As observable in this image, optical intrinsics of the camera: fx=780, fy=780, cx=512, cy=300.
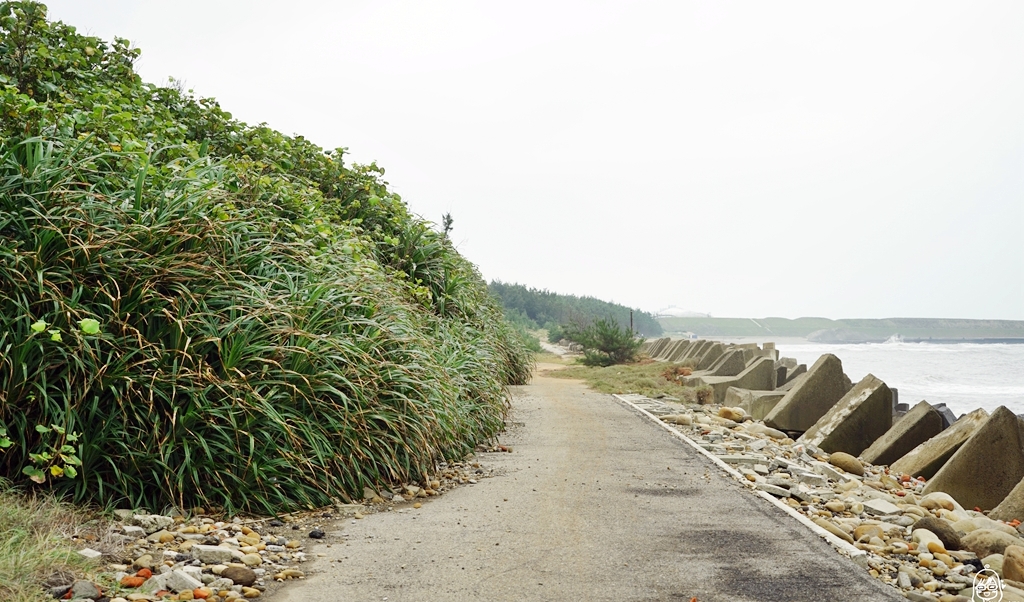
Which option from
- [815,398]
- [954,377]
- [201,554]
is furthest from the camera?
[954,377]

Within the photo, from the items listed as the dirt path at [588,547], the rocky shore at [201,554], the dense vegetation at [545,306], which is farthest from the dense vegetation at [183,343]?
the dense vegetation at [545,306]

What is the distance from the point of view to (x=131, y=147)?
21.9 ft

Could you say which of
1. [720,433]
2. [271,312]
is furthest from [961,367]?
[271,312]

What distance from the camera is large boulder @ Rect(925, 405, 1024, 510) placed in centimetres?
779

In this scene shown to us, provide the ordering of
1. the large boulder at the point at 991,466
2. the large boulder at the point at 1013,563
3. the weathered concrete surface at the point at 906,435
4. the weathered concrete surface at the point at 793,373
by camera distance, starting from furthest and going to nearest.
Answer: the weathered concrete surface at the point at 793,373, the weathered concrete surface at the point at 906,435, the large boulder at the point at 991,466, the large boulder at the point at 1013,563

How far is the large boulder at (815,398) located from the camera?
11.6m

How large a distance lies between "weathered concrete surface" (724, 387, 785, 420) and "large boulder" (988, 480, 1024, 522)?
564 cm

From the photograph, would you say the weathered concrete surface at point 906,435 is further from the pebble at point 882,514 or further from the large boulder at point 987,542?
the large boulder at point 987,542

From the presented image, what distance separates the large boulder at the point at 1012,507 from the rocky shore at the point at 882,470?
0.04ft

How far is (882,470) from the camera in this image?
9.29m

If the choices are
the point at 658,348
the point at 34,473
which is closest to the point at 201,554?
the point at 34,473

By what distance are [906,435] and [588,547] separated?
21.4 ft

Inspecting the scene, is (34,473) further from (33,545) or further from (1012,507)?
(1012,507)

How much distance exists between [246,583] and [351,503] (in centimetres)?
181
